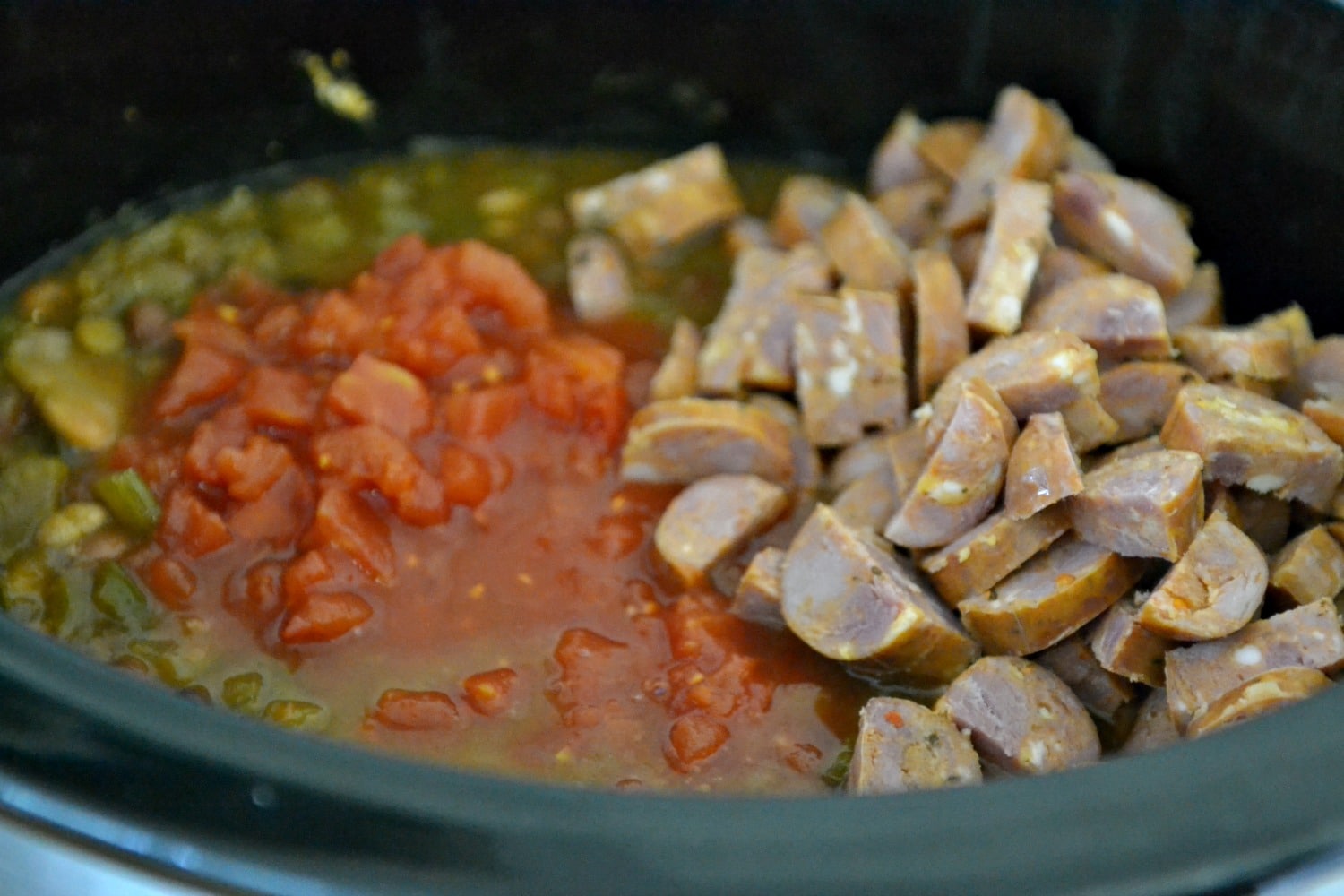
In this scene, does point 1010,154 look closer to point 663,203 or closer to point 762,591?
point 663,203

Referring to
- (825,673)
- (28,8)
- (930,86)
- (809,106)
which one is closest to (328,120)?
(28,8)

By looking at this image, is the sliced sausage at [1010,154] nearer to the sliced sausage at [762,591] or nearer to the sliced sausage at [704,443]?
the sliced sausage at [704,443]

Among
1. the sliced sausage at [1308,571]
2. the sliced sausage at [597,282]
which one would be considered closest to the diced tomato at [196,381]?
the sliced sausage at [597,282]

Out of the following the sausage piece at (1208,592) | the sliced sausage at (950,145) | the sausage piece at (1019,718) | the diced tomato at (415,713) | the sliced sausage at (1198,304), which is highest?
the sliced sausage at (950,145)

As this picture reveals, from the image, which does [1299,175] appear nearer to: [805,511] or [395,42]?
[805,511]

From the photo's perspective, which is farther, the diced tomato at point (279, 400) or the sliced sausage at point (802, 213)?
the sliced sausage at point (802, 213)

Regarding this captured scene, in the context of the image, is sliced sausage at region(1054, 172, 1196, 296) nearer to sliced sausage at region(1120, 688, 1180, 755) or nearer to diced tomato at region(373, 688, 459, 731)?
sliced sausage at region(1120, 688, 1180, 755)
